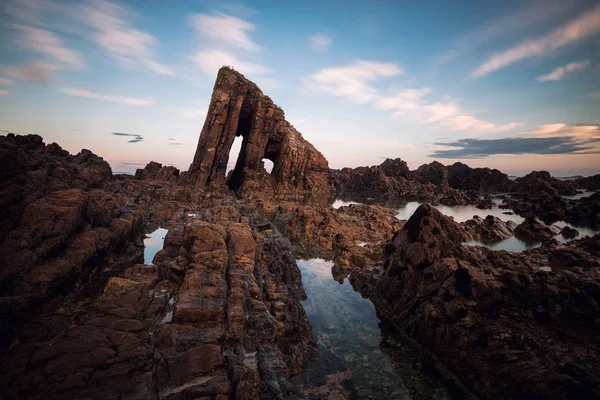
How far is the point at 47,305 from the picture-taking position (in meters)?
9.18

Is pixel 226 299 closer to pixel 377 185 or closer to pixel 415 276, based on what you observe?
pixel 415 276

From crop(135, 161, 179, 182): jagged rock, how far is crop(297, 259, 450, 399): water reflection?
59871 millimetres

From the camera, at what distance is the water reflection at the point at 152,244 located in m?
17.7

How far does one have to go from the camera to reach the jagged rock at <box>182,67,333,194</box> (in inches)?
2734

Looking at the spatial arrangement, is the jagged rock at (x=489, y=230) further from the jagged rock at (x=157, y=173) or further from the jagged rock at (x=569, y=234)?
the jagged rock at (x=157, y=173)

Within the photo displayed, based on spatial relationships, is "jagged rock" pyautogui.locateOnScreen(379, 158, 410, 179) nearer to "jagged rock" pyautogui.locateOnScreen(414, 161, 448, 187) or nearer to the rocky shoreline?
"jagged rock" pyautogui.locateOnScreen(414, 161, 448, 187)

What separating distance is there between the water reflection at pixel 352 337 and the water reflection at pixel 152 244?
36.6 feet

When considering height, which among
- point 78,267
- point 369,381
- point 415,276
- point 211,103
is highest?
point 211,103

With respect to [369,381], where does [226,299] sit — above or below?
above

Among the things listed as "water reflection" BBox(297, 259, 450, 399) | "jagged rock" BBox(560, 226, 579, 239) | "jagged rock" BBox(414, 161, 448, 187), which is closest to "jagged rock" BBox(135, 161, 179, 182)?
"water reflection" BBox(297, 259, 450, 399)

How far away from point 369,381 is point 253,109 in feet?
265

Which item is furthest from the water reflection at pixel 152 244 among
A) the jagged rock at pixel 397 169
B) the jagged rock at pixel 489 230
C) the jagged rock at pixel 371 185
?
the jagged rock at pixel 397 169

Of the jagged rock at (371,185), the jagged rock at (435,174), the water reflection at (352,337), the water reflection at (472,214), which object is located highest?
the jagged rock at (435,174)

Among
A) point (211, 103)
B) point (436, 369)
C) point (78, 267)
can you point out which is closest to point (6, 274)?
point (78, 267)
